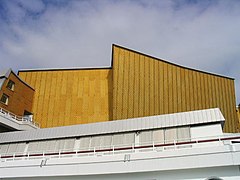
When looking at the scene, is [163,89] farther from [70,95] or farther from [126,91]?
[70,95]

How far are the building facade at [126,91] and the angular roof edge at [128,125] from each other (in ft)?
33.7

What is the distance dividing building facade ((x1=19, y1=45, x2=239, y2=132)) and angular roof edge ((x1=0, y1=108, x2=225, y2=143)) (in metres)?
10.3

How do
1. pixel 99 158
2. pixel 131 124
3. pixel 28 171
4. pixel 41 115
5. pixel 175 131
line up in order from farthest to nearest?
pixel 41 115 < pixel 131 124 < pixel 175 131 < pixel 28 171 < pixel 99 158

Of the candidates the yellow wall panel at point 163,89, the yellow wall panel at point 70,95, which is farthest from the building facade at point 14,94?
the yellow wall panel at point 163,89

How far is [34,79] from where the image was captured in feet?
122

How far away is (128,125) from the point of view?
1817 centimetres

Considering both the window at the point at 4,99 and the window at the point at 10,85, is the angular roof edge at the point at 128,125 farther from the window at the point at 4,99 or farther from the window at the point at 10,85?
the window at the point at 10,85

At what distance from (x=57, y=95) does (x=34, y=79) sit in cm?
450

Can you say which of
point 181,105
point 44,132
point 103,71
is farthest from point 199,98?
point 44,132

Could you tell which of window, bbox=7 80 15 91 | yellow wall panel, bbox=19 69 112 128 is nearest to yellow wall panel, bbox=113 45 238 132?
yellow wall panel, bbox=19 69 112 128

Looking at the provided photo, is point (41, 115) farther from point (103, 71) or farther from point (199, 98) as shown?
point (199, 98)

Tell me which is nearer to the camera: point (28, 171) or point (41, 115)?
point (28, 171)

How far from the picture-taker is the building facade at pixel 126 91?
3084cm

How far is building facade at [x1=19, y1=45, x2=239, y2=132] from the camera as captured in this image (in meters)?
30.8
